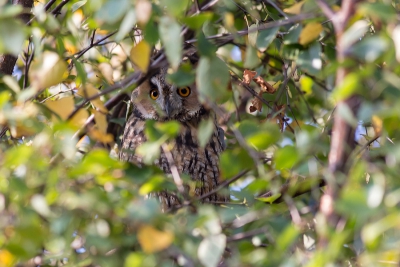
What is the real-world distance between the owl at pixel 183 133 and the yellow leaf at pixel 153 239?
152cm

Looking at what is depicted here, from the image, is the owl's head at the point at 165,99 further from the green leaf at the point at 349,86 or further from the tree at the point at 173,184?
the green leaf at the point at 349,86

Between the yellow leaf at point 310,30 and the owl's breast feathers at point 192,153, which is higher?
the yellow leaf at point 310,30

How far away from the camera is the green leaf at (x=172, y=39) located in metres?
1.02

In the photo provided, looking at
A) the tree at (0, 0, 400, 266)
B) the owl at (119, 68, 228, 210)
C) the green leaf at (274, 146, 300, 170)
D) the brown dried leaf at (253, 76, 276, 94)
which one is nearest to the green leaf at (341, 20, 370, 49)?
the tree at (0, 0, 400, 266)

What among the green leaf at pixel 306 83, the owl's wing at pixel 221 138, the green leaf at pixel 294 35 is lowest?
the owl's wing at pixel 221 138

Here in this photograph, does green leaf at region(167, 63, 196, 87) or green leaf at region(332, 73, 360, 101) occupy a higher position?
green leaf at region(332, 73, 360, 101)

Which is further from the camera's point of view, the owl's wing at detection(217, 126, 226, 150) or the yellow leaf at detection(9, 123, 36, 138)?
the owl's wing at detection(217, 126, 226, 150)

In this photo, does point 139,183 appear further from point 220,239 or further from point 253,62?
point 253,62

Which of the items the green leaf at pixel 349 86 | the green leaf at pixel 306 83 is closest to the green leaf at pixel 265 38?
the green leaf at pixel 349 86

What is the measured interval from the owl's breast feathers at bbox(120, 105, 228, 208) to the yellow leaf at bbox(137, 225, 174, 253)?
4.97ft

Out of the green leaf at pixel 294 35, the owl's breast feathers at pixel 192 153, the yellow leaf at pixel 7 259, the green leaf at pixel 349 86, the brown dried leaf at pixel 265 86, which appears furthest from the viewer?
the owl's breast feathers at pixel 192 153

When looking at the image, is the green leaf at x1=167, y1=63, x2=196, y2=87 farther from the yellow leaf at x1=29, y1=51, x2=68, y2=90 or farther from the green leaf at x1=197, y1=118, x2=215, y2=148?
the yellow leaf at x1=29, y1=51, x2=68, y2=90

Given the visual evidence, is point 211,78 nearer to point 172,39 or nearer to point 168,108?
point 172,39

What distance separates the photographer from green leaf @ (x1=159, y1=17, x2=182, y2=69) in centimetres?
102
